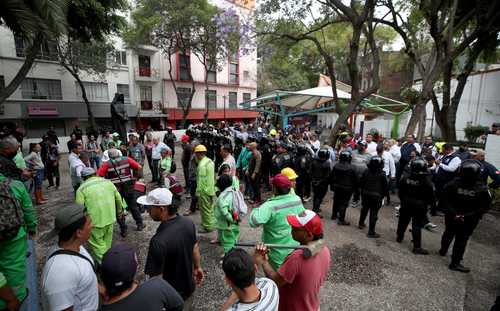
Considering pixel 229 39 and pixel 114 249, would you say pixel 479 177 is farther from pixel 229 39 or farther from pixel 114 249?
pixel 229 39

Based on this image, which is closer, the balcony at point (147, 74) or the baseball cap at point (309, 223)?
the baseball cap at point (309, 223)

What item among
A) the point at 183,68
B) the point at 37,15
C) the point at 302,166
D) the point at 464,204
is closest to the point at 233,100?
the point at 183,68

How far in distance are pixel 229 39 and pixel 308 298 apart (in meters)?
22.2

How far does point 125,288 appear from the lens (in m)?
1.58

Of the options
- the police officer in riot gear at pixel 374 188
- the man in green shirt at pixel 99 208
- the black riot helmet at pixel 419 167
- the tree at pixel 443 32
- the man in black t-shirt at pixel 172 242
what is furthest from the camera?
the tree at pixel 443 32

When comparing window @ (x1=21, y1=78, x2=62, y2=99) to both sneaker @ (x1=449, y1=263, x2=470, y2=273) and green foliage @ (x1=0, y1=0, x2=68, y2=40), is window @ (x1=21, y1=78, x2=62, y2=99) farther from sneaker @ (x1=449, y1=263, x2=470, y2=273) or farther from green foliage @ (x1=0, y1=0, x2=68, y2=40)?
sneaker @ (x1=449, y1=263, x2=470, y2=273)

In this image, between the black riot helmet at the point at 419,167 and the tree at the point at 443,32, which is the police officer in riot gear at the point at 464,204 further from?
the tree at the point at 443,32

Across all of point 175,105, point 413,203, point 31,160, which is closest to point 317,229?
point 413,203

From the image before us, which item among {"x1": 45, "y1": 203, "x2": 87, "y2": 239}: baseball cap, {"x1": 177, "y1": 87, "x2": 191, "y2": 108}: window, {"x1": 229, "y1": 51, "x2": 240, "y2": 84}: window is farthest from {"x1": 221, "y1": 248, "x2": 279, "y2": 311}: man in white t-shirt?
{"x1": 229, "y1": 51, "x2": 240, "y2": 84}: window

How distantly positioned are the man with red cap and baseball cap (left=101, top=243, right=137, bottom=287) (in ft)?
3.20

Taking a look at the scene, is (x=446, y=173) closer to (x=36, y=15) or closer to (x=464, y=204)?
(x=464, y=204)

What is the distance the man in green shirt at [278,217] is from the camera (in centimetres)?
300

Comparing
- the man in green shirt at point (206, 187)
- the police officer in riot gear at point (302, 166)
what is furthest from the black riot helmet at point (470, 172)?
the man in green shirt at point (206, 187)

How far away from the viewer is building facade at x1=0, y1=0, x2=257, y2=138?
1917 cm
